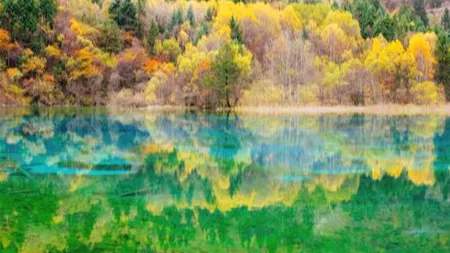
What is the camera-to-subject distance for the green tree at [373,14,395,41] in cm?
6850

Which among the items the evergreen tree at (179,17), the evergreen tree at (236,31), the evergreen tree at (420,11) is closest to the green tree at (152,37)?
the evergreen tree at (179,17)

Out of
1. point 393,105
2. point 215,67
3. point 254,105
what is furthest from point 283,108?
point 393,105

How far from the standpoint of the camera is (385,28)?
225 ft

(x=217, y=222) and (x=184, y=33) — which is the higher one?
(x=184, y=33)

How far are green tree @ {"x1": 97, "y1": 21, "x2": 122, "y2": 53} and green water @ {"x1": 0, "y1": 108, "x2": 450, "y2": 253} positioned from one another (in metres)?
39.7

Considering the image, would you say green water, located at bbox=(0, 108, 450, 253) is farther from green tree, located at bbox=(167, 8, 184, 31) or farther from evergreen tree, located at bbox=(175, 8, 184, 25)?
evergreen tree, located at bbox=(175, 8, 184, 25)

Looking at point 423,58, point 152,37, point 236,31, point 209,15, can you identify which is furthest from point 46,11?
point 423,58

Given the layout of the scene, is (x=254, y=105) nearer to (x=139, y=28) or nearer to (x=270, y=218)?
(x=139, y=28)

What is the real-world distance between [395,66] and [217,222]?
49.6 metres

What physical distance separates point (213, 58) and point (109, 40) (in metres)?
15.7

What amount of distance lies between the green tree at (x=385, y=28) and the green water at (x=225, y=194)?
43581 mm

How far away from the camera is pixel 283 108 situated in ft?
174

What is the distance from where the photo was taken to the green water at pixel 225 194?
10.2 metres

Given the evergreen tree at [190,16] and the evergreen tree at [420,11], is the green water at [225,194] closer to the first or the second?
the evergreen tree at [190,16]
